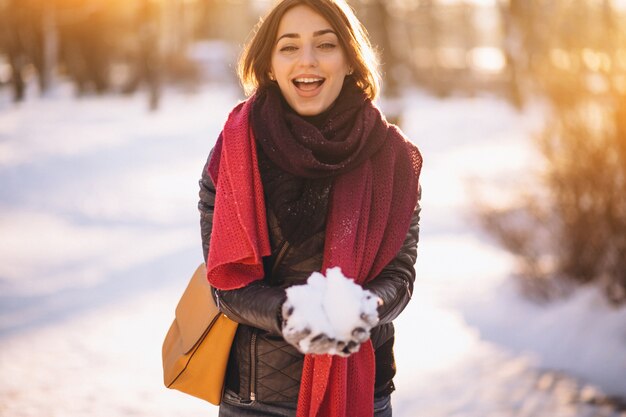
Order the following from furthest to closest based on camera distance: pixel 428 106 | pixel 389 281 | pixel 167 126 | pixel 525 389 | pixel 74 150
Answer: pixel 428 106
pixel 167 126
pixel 74 150
pixel 525 389
pixel 389 281

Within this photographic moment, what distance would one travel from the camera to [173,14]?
3675 cm

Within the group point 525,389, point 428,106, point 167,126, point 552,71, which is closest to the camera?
point 525,389

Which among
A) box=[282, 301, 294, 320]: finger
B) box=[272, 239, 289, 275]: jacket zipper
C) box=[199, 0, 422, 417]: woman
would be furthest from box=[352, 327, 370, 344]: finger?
box=[272, 239, 289, 275]: jacket zipper

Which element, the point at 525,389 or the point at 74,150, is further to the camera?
the point at 74,150

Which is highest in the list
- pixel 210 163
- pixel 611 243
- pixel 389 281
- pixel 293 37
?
pixel 293 37

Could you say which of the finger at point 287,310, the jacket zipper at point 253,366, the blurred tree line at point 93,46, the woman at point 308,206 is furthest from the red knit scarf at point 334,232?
the blurred tree line at point 93,46

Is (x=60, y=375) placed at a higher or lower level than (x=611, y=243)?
lower

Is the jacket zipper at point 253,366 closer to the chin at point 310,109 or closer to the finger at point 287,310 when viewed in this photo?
the finger at point 287,310

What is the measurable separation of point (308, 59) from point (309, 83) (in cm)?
8

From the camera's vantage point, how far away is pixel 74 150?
579 inches

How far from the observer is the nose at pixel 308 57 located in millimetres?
2107

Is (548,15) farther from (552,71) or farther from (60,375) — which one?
(60,375)

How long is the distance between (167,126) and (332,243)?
58.4ft

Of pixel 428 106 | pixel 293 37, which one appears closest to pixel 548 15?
pixel 428 106
